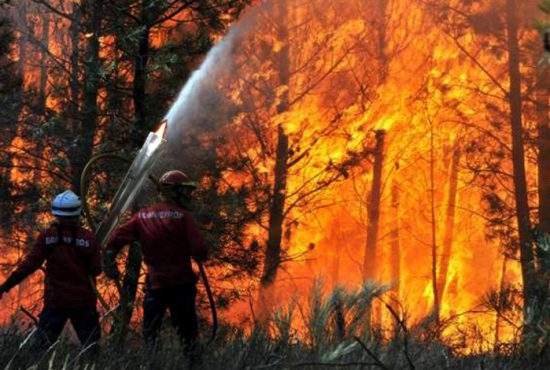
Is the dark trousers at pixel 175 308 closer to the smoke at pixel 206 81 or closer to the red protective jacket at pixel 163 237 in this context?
the red protective jacket at pixel 163 237

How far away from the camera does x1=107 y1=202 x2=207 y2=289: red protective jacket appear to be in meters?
6.45

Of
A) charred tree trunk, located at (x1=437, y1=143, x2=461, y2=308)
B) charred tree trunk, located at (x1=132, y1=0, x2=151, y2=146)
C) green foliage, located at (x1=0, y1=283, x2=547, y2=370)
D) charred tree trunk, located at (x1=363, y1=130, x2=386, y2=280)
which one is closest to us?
green foliage, located at (x1=0, y1=283, x2=547, y2=370)

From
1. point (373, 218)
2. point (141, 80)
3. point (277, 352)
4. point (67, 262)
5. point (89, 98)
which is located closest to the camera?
point (277, 352)

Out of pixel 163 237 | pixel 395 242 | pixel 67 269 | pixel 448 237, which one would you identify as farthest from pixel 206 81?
pixel 448 237

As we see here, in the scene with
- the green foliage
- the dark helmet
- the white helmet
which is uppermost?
the dark helmet

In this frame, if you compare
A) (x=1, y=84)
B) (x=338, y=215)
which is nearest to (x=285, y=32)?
(x=1, y=84)

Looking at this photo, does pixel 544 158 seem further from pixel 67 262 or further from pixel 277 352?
pixel 277 352

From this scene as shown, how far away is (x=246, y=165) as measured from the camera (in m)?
14.0

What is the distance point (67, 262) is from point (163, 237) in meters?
0.89

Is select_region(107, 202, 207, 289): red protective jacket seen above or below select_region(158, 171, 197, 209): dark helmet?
below

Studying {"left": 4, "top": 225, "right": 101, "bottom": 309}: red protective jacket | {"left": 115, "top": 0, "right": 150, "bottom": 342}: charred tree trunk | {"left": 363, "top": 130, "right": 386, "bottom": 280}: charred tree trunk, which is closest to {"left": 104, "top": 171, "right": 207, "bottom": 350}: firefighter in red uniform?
{"left": 4, "top": 225, "right": 101, "bottom": 309}: red protective jacket

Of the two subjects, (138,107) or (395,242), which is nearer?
(138,107)

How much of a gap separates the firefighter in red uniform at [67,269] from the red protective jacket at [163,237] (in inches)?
18.7

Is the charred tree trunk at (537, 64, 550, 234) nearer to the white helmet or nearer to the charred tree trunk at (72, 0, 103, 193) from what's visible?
the charred tree trunk at (72, 0, 103, 193)
